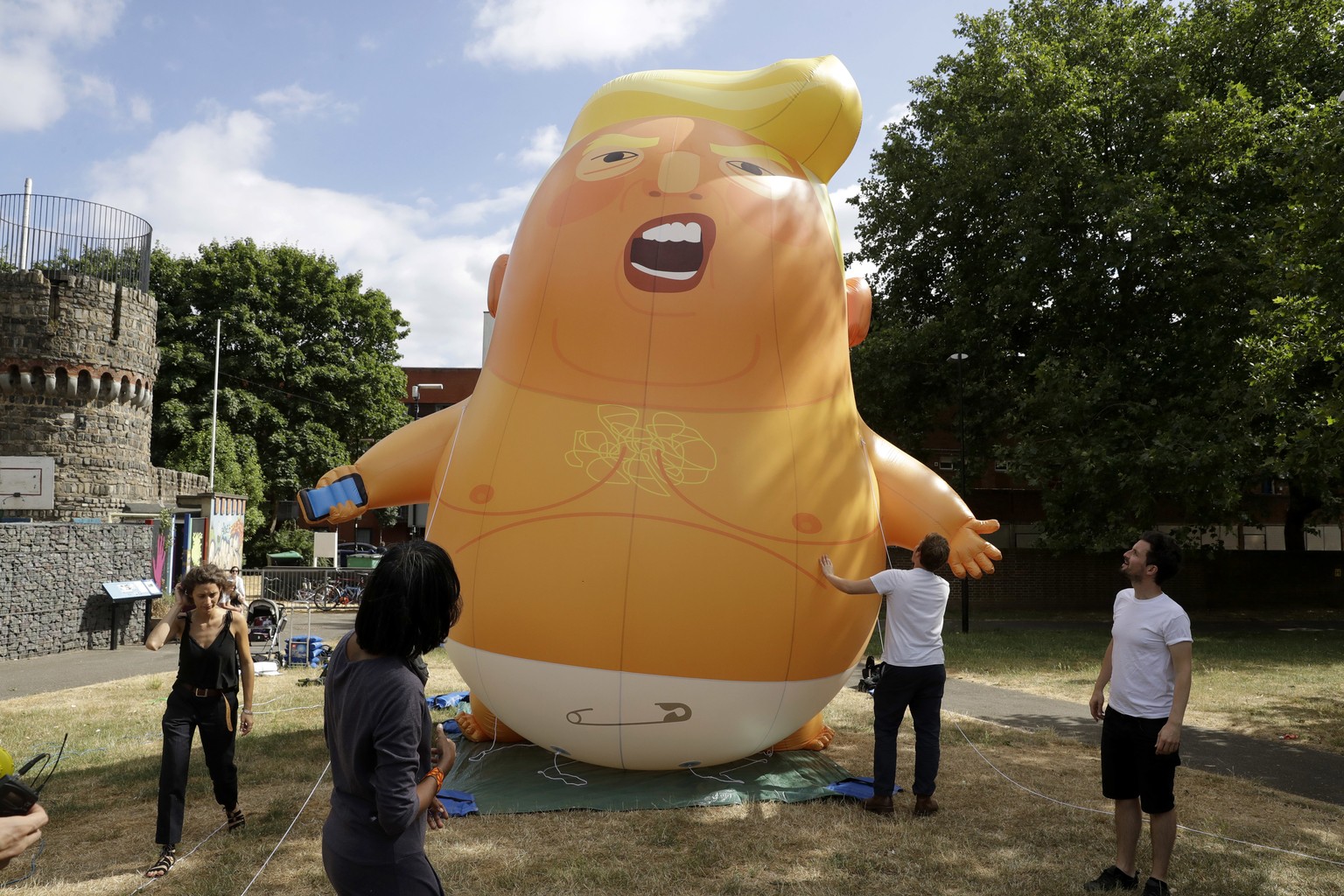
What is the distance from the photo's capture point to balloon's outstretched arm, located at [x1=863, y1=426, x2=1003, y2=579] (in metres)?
6.34

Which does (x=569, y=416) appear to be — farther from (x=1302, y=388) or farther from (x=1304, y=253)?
(x=1302, y=388)

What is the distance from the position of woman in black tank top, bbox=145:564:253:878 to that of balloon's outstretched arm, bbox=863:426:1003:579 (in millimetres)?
4243

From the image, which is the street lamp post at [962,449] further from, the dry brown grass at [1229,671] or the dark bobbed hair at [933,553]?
the dark bobbed hair at [933,553]

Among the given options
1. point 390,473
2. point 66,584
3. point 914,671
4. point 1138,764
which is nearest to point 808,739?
point 914,671

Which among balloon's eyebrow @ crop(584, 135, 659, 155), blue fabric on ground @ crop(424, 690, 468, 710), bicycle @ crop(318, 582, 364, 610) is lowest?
bicycle @ crop(318, 582, 364, 610)

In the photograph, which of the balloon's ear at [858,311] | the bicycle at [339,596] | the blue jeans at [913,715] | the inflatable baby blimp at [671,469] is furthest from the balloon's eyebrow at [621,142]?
the bicycle at [339,596]

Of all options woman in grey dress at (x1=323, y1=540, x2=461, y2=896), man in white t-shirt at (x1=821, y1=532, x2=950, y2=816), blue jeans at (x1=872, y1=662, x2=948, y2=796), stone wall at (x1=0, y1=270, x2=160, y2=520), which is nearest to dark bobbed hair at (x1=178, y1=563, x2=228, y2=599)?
woman in grey dress at (x1=323, y1=540, x2=461, y2=896)

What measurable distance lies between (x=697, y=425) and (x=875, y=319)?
20.4 metres

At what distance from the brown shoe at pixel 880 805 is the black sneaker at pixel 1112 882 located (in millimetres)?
1372

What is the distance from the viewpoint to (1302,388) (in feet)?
60.1

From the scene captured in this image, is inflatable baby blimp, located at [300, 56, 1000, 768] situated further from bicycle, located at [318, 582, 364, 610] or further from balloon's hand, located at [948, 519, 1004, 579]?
bicycle, located at [318, 582, 364, 610]

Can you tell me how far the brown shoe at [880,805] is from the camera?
578 centimetres

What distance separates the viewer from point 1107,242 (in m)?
19.7

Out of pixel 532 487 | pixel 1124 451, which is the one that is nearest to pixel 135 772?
pixel 532 487
